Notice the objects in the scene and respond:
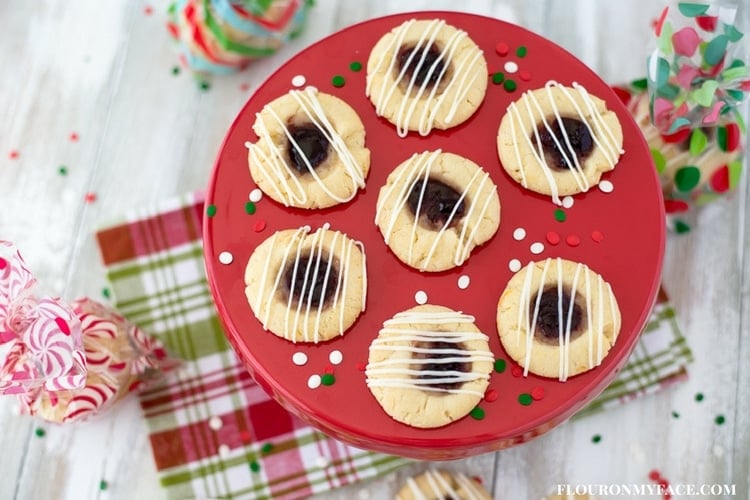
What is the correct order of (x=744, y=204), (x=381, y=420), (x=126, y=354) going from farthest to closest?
(x=744, y=204) < (x=126, y=354) < (x=381, y=420)

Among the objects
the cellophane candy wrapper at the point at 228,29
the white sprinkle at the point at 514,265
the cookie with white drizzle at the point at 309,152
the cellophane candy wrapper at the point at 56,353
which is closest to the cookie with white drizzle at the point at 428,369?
the white sprinkle at the point at 514,265

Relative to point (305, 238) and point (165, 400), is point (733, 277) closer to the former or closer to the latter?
point (305, 238)

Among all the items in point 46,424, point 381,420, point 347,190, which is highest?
point 347,190

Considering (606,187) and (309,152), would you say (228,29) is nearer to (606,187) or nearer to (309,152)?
(309,152)

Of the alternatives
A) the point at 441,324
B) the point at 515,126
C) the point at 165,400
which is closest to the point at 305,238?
the point at 441,324

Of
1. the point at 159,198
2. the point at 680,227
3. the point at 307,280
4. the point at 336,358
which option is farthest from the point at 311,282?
the point at 680,227

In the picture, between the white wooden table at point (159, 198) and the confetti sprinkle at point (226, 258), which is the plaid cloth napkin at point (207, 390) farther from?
the confetti sprinkle at point (226, 258)

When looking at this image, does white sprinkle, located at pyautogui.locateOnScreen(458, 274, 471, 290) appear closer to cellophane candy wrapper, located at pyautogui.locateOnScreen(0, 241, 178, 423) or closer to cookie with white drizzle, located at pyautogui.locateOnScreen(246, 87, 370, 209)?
cookie with white drizzle, located at pyautogui.locateOnScreen(246, 87, 370, 209)
